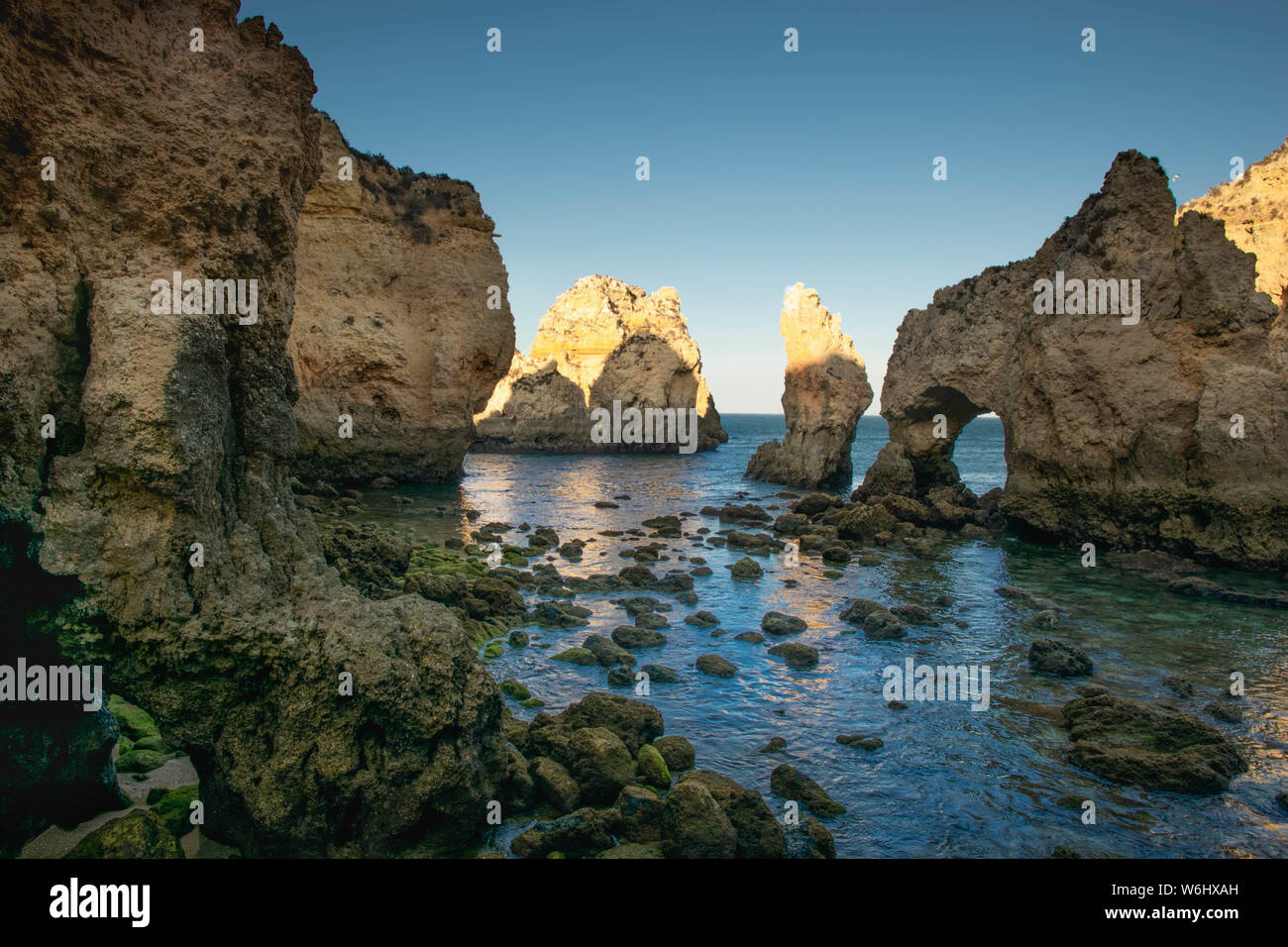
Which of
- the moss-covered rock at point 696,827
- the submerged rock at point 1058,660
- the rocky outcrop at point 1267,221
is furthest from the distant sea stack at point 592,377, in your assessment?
the moss-covered rock at point 696,827

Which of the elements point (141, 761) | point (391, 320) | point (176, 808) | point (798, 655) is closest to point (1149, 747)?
point (798, 655)

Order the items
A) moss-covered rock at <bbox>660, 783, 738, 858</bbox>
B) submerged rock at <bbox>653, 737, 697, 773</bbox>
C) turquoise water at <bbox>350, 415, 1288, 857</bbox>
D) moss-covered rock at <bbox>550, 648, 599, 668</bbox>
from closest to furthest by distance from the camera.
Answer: moss-covered rock at <bbox>660, 783, 738, 858</bbox>, turquoise water at <bbox>350, 415, 1288, 857</bbox>, submerged rock at <bbox>653, 737, 697, 773</bbox>, moss-covered rock at <bbox>550, 648, 599, 668</bbox>

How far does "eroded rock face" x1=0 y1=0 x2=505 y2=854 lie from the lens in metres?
5.21

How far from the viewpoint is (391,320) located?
34031mm

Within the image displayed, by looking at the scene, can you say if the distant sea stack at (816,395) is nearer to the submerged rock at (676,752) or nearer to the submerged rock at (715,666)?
the submerged rock at (715,666)

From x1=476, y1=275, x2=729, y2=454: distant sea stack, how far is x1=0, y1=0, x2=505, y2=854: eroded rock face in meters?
68.3

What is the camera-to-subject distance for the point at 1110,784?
28.0ft

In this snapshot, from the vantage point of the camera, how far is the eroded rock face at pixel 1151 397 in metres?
19.3

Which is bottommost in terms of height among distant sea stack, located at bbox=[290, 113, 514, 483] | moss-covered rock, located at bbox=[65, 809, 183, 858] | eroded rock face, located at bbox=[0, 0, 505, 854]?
moss-covered rock, located at bbox=[65, 809, 183, 858]

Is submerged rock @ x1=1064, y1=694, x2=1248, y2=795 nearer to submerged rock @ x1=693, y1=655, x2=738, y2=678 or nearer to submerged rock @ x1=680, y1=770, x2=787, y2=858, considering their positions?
submerged rock @ x1=680, y1=770, x2=787, y2=858

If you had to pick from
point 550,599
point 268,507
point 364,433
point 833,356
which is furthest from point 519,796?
point 833,356

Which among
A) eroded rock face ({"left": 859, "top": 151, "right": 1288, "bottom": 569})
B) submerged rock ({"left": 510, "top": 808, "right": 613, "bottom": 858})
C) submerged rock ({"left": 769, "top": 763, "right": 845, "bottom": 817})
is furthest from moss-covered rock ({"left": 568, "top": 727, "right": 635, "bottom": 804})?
eroded rock face ({"left": 859, "top": 151, "right": 1288, "bottom": 569})
